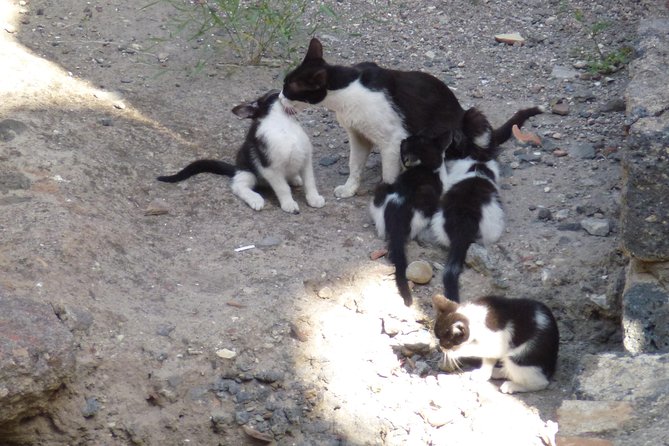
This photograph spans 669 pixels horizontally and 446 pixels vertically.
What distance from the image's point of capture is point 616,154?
19.8ft

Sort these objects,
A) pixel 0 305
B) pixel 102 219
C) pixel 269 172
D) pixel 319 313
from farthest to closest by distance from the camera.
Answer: pixel 269 172 < pixel 102 219 < pixel 319 313 < pixel 0 305

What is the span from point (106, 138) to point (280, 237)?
1383 millimetres

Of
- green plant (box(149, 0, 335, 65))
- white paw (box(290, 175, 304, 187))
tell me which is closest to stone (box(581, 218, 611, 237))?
white paw (box(290, 175, 304, 187))

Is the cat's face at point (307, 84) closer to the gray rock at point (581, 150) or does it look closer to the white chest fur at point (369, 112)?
the white chest fur at point (369, 112)

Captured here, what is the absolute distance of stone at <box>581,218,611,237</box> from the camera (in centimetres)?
525

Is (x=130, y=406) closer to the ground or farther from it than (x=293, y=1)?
closer to the ground

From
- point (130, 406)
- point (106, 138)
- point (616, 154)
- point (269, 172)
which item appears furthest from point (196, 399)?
point (616, 154)

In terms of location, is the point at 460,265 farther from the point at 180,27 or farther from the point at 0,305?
the point at 180,27

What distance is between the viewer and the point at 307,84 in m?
5.72

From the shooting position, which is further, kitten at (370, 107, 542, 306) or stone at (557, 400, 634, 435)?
kitten at (370, 107, 542, 306)

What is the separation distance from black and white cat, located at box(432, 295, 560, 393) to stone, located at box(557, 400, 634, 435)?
1249 millimetres

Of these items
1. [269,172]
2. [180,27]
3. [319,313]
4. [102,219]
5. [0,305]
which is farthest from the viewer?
[180,27]

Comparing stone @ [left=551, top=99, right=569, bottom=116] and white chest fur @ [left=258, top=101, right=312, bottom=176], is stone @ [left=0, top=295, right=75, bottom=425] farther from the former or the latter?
stone @ [left=551, top=99, right=569, bottom=116]

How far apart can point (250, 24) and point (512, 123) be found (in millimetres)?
2104
